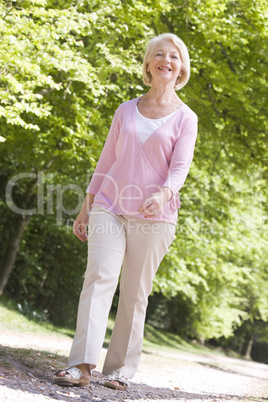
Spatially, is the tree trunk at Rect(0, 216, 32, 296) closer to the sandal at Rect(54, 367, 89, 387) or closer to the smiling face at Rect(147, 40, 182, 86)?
the smiling face at Rect(147, 40, 182, 86)

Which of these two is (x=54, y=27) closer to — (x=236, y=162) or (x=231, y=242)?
(x=236, y=162)

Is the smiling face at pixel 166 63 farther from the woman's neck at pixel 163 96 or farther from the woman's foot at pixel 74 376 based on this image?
the woman's foot at pixel 74 376

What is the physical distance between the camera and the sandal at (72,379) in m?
3.24

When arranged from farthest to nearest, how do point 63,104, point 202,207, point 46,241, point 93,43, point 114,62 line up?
point 46,241 → point 202,207 → point 63,104 → point 93,43 → point 114,62

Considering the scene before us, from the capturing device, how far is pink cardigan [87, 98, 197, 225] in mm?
3457

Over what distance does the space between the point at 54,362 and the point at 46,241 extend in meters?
13.0

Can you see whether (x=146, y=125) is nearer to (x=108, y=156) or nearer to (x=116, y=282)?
(x=108, y=156)

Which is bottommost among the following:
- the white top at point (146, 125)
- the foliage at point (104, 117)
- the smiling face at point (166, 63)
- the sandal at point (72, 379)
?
the sandal at point (72, 379)

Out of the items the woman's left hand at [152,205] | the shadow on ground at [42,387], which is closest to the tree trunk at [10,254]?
the shadow on ground at [42,387]

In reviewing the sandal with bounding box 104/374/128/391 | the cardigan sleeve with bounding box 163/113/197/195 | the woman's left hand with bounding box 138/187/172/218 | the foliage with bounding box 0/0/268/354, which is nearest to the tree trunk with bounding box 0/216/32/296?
the foliage with bounding box 0/0/268/354

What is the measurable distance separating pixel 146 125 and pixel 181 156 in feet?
0.99

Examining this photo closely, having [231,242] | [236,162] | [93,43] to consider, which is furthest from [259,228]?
[93,43]

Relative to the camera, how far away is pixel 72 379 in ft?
10.6

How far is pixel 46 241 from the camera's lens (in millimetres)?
17312
